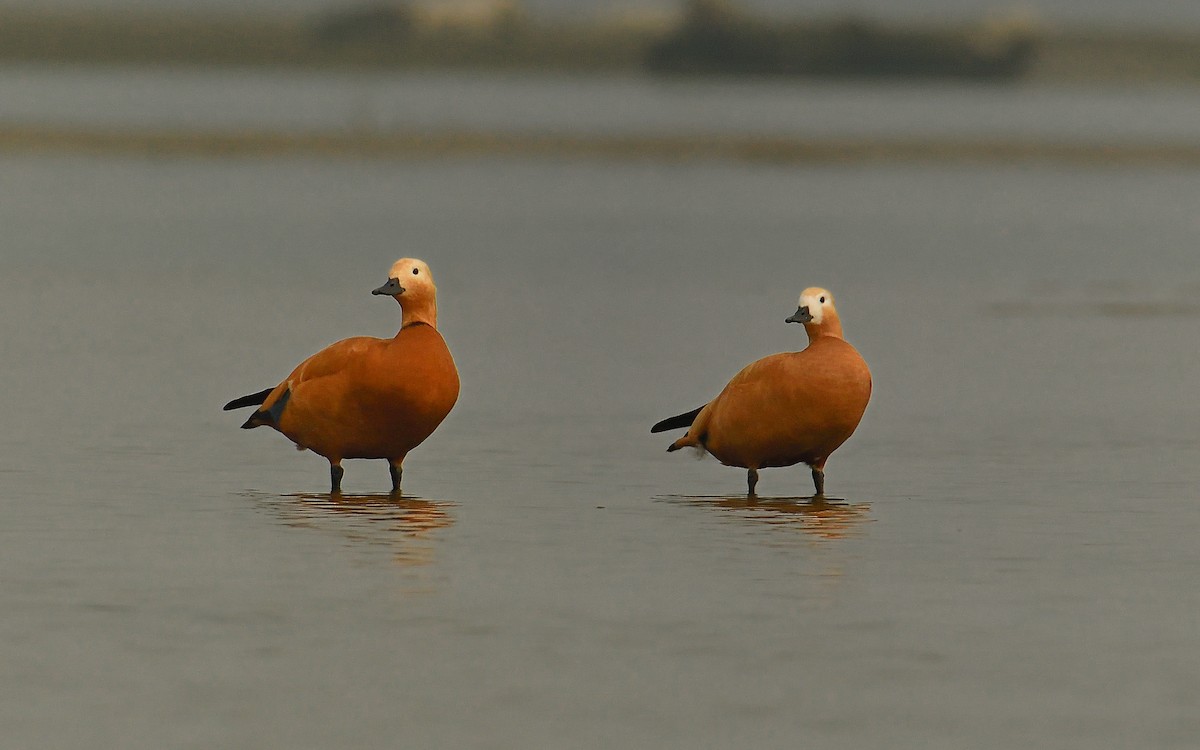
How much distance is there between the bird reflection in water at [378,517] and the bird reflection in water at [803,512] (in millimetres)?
1336

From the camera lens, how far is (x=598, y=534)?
449 inches

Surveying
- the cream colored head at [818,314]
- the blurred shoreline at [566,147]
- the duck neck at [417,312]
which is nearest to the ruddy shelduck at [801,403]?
the cream colored head at [818,314]

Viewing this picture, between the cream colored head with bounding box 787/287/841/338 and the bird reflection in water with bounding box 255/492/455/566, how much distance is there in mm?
1976

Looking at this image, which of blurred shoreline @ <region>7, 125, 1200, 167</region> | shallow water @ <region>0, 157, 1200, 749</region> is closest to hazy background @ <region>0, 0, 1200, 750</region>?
shallow water @ <region>0, 157, 1200, 749</region>

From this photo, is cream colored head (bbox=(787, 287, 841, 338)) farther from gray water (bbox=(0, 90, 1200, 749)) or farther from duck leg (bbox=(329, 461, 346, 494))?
duck leg (bbox=(329, 461, 346, 494))

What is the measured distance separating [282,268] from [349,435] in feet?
54.3

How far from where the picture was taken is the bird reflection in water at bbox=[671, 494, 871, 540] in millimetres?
11609

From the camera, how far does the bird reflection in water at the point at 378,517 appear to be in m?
11.0

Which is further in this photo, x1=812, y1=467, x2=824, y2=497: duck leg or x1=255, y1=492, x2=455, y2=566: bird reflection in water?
x1=812, y1=467, x2=824, y2=497: duck leg

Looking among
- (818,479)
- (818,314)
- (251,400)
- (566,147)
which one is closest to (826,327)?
(818,314)

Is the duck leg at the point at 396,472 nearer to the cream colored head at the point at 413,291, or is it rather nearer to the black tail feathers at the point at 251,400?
the cream colored head at the point at 413,291

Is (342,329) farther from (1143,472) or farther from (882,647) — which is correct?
(882,647)

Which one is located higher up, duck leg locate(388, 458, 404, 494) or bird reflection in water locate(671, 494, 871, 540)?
duck leg locate(388, 458, 404, 494)

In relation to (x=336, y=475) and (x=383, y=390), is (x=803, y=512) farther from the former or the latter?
(x=336, y=475)
